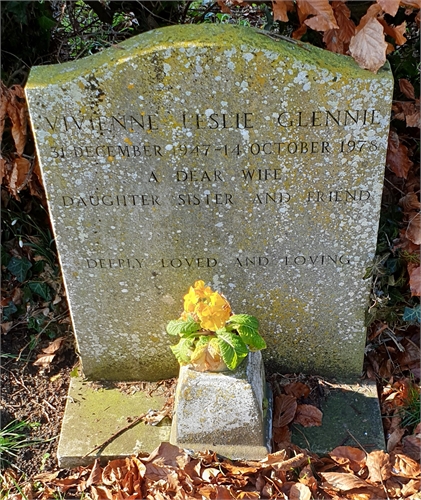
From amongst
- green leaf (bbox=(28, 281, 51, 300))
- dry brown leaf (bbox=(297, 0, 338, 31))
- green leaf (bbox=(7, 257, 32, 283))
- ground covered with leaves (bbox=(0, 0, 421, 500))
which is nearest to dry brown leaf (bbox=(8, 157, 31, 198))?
ground covered with leaves (bbox=(0, 0, 421, 500))

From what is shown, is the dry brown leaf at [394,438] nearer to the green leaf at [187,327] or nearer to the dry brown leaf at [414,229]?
the dry brown leaf at [414,229]

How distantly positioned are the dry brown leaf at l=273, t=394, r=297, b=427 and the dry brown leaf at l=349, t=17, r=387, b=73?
163 cm

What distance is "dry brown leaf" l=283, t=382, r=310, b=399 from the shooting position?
Answer: 9.67ft

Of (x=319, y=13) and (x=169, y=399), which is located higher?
(x=319, y=13)

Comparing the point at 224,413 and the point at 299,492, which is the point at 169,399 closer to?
the point at 224,413

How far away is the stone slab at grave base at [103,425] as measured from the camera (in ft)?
8.93

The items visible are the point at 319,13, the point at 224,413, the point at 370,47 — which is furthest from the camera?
the point at 224,413

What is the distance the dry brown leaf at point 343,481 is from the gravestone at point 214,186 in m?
0.64

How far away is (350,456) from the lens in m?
2.63

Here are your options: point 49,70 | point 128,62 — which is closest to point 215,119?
point 128,62

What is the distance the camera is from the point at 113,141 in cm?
238

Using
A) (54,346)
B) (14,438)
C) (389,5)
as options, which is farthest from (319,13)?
(14,438)

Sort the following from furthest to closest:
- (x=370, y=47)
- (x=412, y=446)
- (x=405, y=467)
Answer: (x=412, y=446) < (x=405, y=467) < (x=370, y=47)

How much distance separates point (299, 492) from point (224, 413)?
1.51ft
